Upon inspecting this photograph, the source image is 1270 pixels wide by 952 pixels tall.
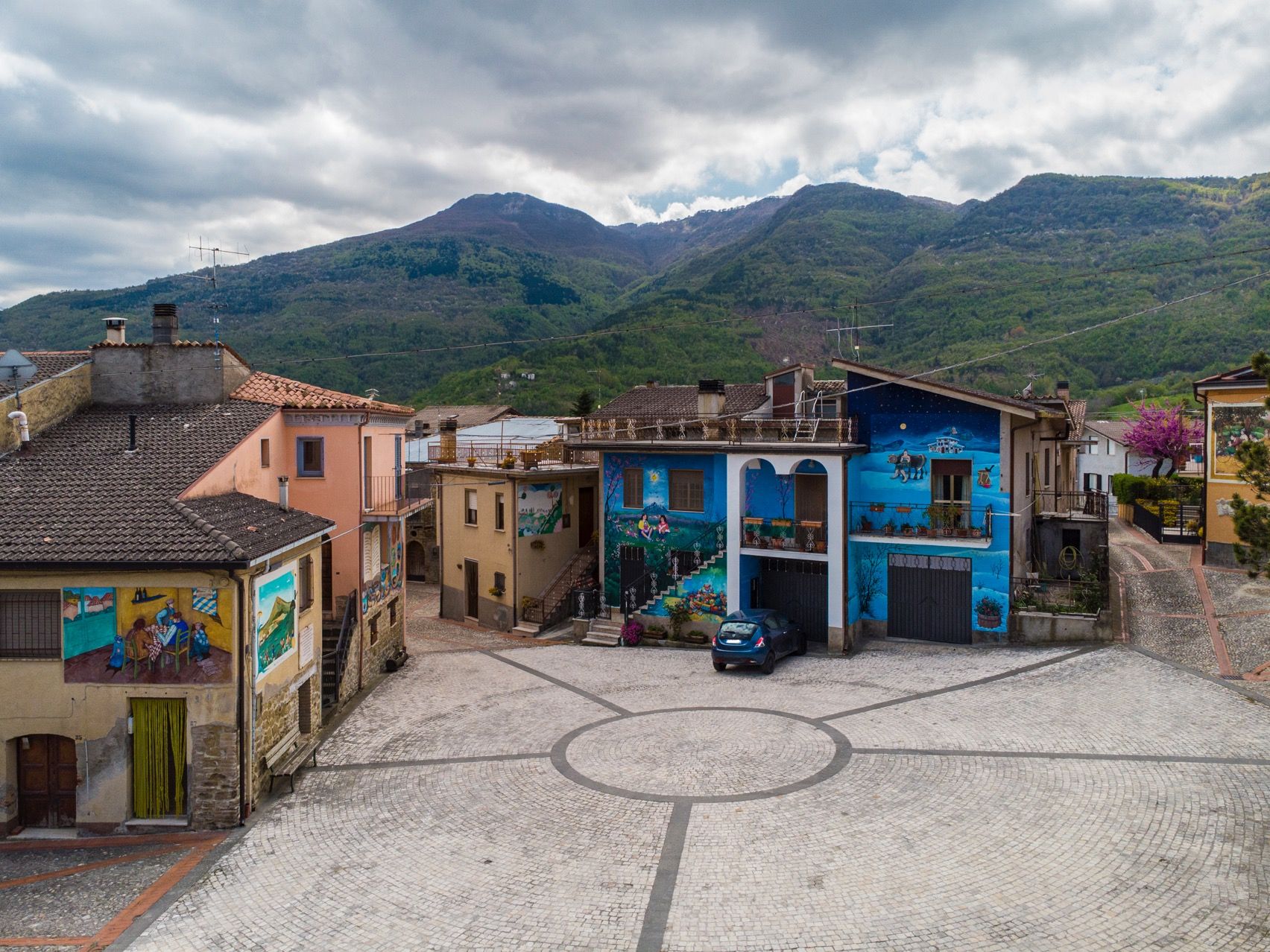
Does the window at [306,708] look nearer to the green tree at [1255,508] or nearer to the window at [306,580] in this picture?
the window at [306,580]

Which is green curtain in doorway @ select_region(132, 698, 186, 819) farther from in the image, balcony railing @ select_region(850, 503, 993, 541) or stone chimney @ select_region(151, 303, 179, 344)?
balcony railing @ select_region(850, 503, 993, 541)

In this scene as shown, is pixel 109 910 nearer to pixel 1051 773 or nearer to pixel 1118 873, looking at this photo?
pixel 1118 873

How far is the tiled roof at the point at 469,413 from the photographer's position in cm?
5169

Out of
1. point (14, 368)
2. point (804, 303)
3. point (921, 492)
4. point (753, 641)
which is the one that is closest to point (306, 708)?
point (14, 368)

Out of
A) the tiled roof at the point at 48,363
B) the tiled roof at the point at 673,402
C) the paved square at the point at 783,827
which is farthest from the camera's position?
the tiled roof at the point at 673,402

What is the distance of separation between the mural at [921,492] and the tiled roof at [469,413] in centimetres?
3020

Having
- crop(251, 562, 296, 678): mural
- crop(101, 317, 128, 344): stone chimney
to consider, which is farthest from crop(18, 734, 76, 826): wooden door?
crop(101, 317, 128, 344): stone chimney

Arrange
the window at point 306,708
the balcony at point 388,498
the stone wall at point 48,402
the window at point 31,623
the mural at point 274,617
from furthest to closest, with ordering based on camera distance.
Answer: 1. the balcony at point 388,498
2. the window at point 306,708
3. the stone wall at point 48,402
4. the mural at point 274,617
5. the window at point 31,623

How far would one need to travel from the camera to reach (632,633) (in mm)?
25016

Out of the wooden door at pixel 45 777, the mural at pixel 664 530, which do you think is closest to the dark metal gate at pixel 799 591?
the mural at pixel 664 530

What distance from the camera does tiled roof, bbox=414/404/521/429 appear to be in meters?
51.7

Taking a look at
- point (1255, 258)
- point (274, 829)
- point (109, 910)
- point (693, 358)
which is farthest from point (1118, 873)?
point (1255, 258)

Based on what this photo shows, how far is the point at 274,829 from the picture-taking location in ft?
40.1

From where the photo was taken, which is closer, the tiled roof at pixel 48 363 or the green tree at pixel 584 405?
the tiled roof at pixel 48 363
